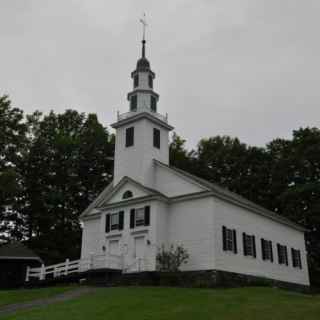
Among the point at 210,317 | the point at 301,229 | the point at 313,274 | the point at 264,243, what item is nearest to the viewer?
the point at 210,317

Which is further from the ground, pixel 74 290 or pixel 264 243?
pixel 264 243

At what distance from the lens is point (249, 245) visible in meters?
28.3

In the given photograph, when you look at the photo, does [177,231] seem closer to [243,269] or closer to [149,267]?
[149,267]

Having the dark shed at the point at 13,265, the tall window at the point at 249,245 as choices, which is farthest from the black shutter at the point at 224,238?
the dark shed at the point at 13,265

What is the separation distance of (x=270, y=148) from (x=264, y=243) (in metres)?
19.8

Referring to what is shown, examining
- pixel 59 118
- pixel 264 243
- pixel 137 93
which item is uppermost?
Result: pixel 59 118

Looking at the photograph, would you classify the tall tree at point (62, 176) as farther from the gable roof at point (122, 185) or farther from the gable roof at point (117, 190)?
the gable roof at point (122, 185)

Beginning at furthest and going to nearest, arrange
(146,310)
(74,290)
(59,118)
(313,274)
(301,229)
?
(59,118), (313,274), (301,229), (74,290), (146,310)

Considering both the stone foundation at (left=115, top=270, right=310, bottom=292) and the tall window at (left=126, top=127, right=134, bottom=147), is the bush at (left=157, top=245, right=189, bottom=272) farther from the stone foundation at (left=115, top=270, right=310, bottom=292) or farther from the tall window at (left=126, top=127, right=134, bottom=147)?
the tall window at (left=126, top=127, right=134, bottom=147)

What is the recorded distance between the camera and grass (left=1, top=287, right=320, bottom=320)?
13.9m

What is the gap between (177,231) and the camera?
27234 mm

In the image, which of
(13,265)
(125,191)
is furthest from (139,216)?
(13,265)

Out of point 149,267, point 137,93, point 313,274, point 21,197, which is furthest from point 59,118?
point 313,274

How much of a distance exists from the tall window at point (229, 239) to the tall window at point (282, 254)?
232 inches
